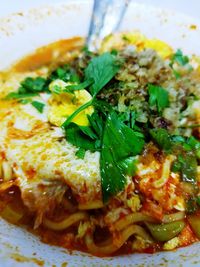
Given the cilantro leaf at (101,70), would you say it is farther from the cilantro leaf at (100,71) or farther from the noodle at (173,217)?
the noodle at (173,217)

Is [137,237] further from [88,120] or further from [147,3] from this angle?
[147,3]

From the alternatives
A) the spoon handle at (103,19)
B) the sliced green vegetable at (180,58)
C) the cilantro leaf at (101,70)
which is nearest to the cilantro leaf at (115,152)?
the cilantro leaf at (101,70)

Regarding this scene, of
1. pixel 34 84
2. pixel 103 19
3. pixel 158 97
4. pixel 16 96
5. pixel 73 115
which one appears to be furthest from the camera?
pixel 103 19

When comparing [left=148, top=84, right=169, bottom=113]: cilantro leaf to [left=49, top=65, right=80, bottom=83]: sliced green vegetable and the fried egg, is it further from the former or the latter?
[left=49, top=65, right=80, bottom=83]: sliced green vegetable

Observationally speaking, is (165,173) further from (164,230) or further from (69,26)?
(69,26)

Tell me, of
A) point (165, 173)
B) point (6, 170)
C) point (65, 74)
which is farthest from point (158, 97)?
point (6, 170)

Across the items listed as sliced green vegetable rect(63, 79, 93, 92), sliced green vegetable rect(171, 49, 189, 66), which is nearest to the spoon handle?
sliced green vegetable rect(171, 49, 189, 66)
